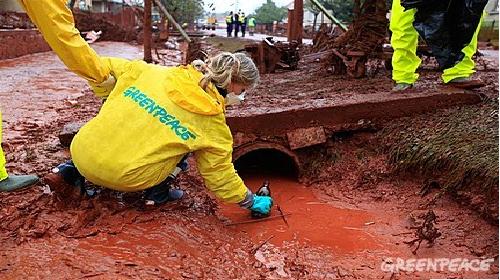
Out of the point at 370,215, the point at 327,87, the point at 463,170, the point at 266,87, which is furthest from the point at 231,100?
the point at 266,87

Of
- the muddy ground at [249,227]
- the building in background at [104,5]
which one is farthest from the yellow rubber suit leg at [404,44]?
the building in background at [104,5]

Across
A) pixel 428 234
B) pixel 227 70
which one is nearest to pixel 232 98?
pixel 227 70

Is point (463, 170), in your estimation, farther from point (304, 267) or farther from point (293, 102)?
point (293, 102)

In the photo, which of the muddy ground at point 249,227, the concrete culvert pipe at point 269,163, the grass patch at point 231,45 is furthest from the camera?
the grass patch at point 231,45

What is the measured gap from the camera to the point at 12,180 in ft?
10.0

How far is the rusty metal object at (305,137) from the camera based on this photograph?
4.33m

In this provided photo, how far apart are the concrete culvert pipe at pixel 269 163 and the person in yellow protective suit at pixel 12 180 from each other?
1.85m

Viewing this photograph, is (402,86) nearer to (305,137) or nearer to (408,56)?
(408,56)

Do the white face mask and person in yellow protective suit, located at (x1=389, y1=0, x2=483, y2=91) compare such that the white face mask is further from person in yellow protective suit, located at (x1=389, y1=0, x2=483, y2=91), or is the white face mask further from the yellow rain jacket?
person in yellow protective suit, located at (x1=389, y1=0, x2=483, y2=91)

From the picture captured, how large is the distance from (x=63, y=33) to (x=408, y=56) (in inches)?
129

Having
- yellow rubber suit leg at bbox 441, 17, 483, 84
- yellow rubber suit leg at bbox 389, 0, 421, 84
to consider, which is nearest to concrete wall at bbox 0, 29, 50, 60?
yellow rubber suit leg at bbox 389, 0, 421, 84

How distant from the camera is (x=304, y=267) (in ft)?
9.16

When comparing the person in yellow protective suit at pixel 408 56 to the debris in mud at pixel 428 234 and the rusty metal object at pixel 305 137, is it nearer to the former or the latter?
the rusty metal object at pixel 305 137

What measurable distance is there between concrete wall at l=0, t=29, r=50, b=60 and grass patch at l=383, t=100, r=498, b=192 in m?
10.1
